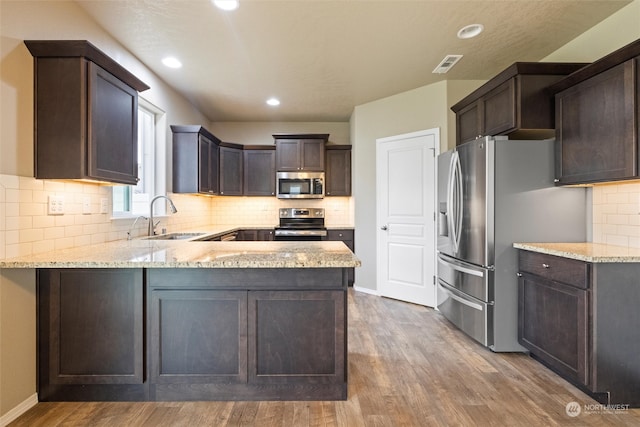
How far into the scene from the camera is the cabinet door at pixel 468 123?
3102 mm

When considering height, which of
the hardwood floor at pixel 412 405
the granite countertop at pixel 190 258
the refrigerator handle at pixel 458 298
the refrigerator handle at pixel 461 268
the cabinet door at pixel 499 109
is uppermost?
the cabinet door at pixel 499 109

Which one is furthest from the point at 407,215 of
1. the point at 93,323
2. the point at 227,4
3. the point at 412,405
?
the point at 93,323

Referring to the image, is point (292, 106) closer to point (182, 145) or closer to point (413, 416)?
point (182, 145)

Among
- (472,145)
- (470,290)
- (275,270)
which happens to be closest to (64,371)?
(275,270)

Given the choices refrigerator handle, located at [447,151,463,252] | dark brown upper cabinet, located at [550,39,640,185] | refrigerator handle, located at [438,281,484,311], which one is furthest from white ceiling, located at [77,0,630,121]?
refrigerator handle, located at [438,281,484,311]

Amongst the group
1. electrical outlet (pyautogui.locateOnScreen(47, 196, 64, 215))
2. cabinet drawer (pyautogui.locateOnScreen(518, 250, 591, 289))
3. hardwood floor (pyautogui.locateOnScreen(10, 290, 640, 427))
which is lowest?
hardwood floor (pyautogui.locateOnScreen(10, 290, 640, 427))

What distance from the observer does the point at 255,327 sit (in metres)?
1.88

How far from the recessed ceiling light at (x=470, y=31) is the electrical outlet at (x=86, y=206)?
3217mm

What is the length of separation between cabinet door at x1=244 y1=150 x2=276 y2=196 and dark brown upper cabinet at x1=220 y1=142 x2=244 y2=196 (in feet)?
0.33

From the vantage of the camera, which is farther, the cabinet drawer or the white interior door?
the white interior door

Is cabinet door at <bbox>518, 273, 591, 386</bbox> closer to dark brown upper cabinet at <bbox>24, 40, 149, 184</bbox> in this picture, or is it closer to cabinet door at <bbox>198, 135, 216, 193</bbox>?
dark brown upper cabinet at <bbox>24, 40, 149, 184</bbox>

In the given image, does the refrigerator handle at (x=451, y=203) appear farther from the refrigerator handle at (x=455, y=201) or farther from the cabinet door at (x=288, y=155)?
the cabinet door at (x=288, y=155)

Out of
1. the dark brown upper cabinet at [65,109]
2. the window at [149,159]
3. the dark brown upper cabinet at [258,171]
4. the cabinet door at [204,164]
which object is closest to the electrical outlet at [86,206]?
the dark brown upper cabinet at [65,109]

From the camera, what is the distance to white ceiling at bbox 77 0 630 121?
→ 2.31 metres
